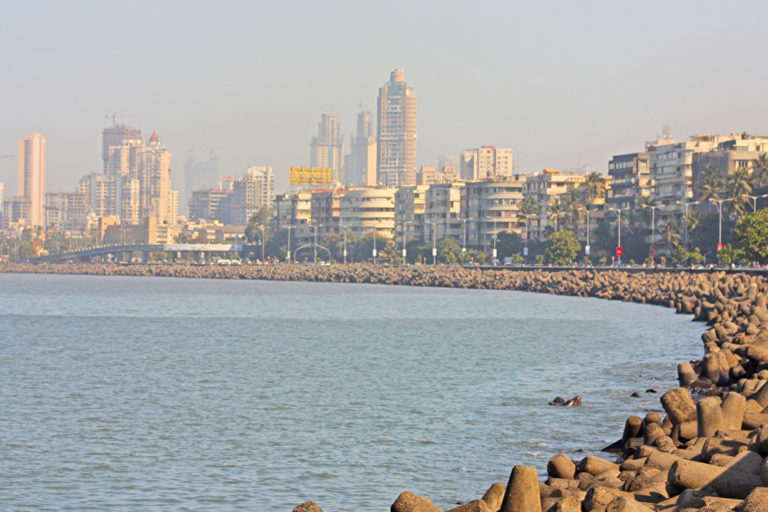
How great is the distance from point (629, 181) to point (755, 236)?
67268 millimetres

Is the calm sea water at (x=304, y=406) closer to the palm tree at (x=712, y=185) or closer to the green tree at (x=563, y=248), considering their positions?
the palm tree at (x=712, y=185)

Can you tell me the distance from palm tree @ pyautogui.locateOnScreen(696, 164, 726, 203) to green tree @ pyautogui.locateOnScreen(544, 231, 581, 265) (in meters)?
16.7

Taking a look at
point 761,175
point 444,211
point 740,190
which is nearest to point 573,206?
point 761,175

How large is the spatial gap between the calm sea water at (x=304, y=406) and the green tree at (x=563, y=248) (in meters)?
70.5

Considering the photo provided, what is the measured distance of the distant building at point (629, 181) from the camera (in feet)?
463

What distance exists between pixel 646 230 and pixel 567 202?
17.9 meters

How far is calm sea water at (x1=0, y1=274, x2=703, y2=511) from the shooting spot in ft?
55.8

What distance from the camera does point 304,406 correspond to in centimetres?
2553

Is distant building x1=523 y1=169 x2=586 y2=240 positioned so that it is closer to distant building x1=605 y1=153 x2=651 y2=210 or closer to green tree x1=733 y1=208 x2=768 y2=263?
distant building x1=605 y1=153 x2=651 y2=210

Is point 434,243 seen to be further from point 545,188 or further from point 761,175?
point 761,175

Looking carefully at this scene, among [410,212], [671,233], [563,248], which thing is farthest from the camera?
[410,212]

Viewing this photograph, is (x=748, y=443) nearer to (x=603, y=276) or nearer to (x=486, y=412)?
(x=486, y=412)

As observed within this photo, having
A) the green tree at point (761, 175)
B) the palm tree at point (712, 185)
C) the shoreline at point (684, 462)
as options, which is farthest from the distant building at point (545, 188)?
the shoreline at point (684, 462)

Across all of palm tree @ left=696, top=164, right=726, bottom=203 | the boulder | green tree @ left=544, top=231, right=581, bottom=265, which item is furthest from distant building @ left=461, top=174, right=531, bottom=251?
the boulder
